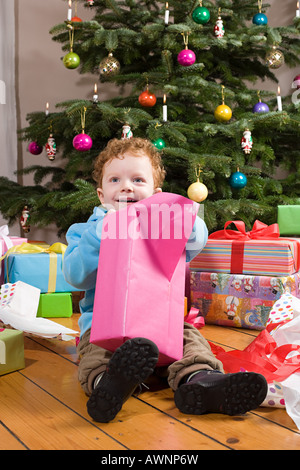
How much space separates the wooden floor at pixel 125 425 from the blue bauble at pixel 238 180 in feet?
3.53

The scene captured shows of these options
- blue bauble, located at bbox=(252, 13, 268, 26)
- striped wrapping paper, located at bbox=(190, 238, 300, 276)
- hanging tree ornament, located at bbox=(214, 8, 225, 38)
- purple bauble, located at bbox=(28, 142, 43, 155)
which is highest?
blue bauble, located at bbox=(252, 13, 268, 26)

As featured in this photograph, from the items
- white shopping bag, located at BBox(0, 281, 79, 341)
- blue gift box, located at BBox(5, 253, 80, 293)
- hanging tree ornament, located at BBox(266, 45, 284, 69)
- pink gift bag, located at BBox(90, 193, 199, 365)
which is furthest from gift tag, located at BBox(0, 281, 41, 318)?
hanging tree ornament, located at BBox(266, 45, 284, 69)

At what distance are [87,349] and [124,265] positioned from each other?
26 centimetres

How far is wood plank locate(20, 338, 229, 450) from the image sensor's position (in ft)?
2.46

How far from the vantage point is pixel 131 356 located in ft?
2.57

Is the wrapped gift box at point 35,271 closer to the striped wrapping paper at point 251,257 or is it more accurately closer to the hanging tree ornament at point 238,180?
the striped wrapping paper at point 251,257

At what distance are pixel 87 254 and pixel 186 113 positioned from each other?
51.6 inches

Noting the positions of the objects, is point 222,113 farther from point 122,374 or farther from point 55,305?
point 122,374

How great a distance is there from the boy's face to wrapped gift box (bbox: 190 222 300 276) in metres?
0.53

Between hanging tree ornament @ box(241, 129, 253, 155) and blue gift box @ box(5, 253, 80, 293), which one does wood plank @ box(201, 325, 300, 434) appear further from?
hanging tree ornament @ box(241, 129, 253, 155)

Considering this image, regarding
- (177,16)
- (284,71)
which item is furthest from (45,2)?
(284,71)

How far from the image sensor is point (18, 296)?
55.2 inches

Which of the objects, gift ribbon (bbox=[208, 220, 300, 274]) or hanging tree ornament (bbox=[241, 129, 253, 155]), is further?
hanging tree ornament (bbox=[241, 129, 253, 155])

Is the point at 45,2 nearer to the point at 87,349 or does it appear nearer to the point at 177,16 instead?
the point at 177,16
